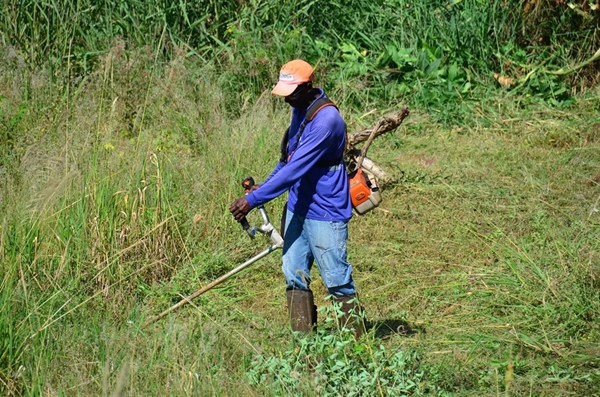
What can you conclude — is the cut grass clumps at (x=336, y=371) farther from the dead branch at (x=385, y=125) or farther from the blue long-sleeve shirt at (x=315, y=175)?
the dead branch at (x=385, y=125)

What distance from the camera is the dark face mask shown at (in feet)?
16.4

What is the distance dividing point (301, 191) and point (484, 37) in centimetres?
585

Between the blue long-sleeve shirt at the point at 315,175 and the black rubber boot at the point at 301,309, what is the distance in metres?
0.48

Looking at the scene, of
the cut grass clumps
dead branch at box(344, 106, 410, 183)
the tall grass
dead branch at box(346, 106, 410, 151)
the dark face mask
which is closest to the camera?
the cut grass clumps

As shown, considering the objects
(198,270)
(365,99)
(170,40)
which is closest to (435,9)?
(365,99)

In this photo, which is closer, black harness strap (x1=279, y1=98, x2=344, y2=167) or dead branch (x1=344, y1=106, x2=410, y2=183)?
black harness strap (x1=279, y1=98, x2=344, y2=167)

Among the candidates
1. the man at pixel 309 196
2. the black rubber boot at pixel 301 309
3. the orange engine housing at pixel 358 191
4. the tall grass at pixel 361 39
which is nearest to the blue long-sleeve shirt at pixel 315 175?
the man at pixel 309 196

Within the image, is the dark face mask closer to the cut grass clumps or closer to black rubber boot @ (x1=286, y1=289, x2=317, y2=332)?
black rubber boot @ (x1=286, y1=289, x2=317, y2=332)

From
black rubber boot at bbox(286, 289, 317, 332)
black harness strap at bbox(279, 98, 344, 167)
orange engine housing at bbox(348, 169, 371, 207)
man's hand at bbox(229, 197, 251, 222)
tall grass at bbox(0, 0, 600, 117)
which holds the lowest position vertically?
tall grass at bbox(0, 0, 600, 117)

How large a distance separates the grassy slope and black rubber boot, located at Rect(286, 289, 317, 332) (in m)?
0.11

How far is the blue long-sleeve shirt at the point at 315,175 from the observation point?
489 centimetres

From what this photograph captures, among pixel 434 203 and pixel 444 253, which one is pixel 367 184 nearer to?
pixel 444 253

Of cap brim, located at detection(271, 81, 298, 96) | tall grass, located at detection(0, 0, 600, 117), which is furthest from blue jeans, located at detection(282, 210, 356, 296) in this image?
tall grass, located at detection(0, 0, 600, 117)

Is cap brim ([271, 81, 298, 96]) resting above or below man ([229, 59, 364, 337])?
above
